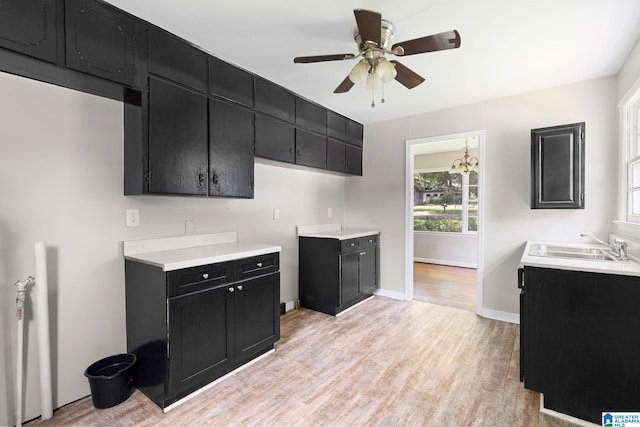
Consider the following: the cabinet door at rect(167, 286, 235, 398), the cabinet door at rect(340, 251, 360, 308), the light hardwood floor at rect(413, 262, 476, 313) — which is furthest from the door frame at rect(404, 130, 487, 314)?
the cabinet door at rect(167, 286, 235, 398)

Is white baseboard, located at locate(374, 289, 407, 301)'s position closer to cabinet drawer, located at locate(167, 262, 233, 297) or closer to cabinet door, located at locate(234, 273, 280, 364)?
cabinet door, located at locate(234, 273, 280, 364)

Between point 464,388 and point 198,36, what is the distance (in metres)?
3.08

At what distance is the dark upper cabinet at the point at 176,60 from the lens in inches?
78.2

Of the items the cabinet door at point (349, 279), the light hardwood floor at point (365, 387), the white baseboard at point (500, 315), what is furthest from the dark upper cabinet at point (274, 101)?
the white baseboard at point (500, 315)

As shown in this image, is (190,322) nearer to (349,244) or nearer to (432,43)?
(349,244)

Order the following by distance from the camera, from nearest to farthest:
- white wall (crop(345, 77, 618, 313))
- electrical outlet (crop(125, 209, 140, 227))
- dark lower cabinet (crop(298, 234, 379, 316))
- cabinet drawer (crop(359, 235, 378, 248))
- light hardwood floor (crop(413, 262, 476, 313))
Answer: electrical outlet (crop(125, 209, 140, 227)) < white wall (crop(345, 77, 618, 313)) < dark lower cabinet (crop(298, 234, 379, 316)) < cabinet drawer (crop(359, 235, 378, 248)) < light hardwood floor (crop(413, 262, 476, 313))

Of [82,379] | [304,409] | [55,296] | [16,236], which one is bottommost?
[304,409]

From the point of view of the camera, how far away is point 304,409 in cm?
188

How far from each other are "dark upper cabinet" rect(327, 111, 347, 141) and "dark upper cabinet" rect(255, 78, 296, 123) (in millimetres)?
648

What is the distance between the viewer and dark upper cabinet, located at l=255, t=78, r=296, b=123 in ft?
9.04

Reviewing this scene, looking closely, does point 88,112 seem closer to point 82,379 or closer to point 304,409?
point 82,379

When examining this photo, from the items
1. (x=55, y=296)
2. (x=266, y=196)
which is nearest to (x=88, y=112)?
(x=55, y=296)

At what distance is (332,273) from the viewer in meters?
3.39

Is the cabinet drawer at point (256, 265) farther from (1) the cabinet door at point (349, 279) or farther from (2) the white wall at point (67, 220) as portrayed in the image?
(1) the cabinet door at point (349, 279)
